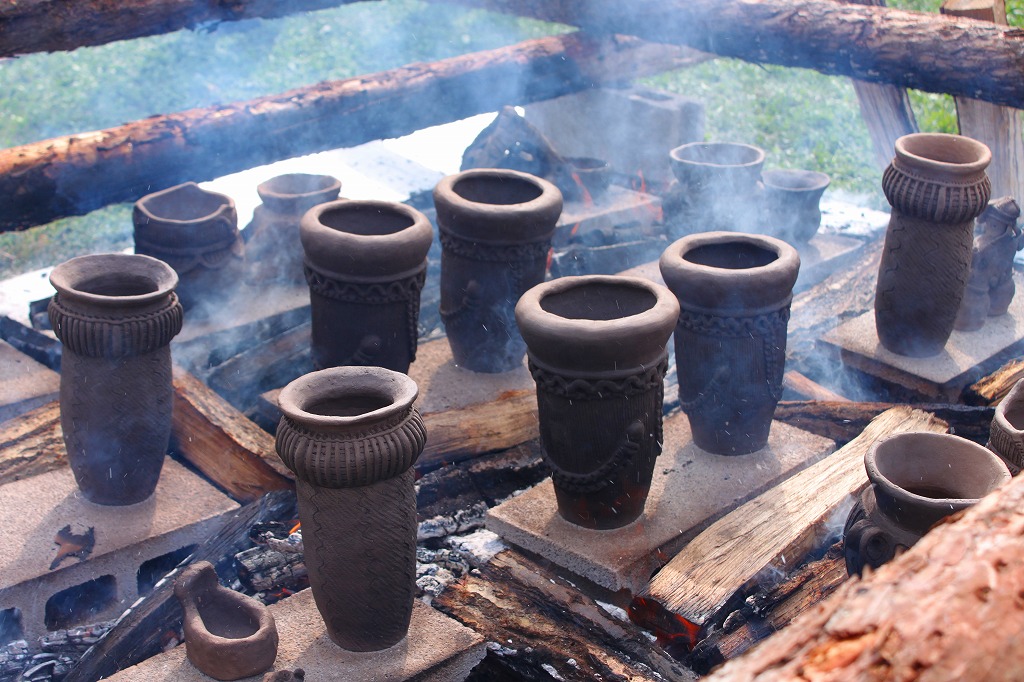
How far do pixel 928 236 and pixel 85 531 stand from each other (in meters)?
4.24

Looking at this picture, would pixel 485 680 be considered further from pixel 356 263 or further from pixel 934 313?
pixel 934 313

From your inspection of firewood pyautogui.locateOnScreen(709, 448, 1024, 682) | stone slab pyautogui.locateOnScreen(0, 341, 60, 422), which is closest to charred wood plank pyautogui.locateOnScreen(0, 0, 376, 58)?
stone slab pyautogui.locateOnScreen(0, 341, 60, 422)

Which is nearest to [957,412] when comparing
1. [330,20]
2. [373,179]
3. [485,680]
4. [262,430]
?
[485,680]

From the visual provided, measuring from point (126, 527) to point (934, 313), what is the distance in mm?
4119

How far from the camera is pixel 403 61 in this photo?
507 inches

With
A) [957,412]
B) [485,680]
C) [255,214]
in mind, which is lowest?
[485,680]

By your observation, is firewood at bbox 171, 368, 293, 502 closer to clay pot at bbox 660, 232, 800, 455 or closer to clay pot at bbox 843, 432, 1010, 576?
clay pot at bbox 660, 232, 800, 455

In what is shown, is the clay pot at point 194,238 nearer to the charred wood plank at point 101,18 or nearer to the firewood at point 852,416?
the charred wood plank at point 101,18

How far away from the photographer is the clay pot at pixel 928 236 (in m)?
5.07

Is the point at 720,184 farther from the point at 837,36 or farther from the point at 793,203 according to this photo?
the point at 837,36

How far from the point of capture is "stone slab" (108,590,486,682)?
3.63 meters

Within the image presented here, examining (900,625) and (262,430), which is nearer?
(900,625)

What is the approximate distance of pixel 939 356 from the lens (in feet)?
18.4

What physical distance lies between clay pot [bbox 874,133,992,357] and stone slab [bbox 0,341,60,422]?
4437 mm
